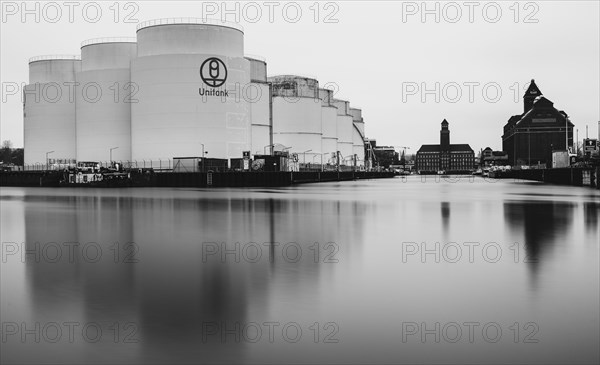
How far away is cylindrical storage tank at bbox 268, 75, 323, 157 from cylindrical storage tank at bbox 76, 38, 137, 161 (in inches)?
1350

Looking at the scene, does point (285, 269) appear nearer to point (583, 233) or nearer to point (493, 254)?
point (493, 254)

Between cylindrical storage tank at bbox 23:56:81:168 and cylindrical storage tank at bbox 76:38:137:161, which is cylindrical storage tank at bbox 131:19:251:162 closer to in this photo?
cylindrical storage tank at bbox 76:38:137:161

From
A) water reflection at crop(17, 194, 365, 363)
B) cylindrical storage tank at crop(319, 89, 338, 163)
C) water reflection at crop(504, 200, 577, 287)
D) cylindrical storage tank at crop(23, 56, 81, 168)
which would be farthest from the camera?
cylindrical storage tank at crop(319, 89, 338, 163)

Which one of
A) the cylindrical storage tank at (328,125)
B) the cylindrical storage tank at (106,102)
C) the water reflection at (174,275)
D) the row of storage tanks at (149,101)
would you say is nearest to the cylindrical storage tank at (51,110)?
the row of storage tanks at (149,101)

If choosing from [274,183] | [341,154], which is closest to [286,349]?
[274,183]

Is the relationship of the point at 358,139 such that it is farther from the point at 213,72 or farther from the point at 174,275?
the point at 174,275

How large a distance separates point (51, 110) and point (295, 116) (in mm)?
41333

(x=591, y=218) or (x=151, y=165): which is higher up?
(x=151, y=165)

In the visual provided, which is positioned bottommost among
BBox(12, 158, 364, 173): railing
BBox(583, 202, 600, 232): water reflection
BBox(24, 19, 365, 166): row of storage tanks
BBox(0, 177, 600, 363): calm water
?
BBox(0, 177, 600, 363): calm water

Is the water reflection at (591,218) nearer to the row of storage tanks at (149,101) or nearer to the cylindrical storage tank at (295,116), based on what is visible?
the row of storage tanks at (149,101)

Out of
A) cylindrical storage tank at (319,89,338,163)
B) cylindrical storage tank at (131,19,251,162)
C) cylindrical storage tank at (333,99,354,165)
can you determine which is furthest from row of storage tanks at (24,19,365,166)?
cylindrical storage tank at (333,99,354,165)

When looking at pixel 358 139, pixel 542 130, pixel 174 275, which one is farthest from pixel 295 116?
pixel 542 130

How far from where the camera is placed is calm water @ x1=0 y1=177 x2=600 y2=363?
238 inches

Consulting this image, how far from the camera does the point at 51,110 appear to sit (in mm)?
95250
